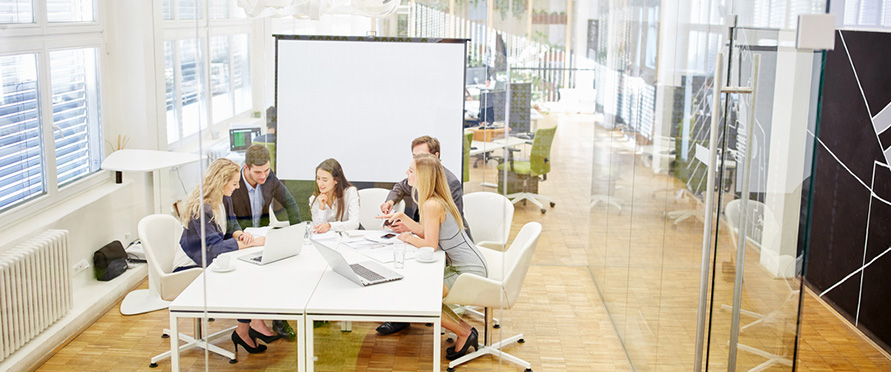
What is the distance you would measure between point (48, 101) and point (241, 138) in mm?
1045

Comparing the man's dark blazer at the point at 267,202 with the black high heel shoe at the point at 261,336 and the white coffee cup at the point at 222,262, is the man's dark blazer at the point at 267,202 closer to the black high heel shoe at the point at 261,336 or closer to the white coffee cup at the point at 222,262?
the white coffee cup at the point at 222,262

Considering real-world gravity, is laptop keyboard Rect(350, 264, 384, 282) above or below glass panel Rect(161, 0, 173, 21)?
below

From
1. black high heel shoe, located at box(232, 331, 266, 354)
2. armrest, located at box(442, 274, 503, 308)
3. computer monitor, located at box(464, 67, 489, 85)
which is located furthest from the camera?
armrest, located at box(442, 274, 503, 308)

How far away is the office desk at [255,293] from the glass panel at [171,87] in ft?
2.49

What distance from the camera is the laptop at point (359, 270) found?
4016mm

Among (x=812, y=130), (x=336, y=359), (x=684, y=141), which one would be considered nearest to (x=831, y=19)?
(x=812, y=130)

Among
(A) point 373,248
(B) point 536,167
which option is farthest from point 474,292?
(B) point 536,167

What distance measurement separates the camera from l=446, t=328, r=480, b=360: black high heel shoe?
4457mm

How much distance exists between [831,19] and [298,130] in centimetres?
248

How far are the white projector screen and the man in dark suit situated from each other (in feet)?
0.24

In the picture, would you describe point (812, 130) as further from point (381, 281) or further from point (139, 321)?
point (139, 321)

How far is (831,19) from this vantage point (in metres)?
2.74

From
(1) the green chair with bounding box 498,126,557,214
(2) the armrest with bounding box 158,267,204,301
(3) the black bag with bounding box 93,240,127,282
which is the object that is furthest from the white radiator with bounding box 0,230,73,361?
(1) the green chair with bounding box 498,126,557,214

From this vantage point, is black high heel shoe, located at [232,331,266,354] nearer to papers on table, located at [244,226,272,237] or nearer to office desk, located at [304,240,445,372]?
office desk, located at [304,240,445,372]
